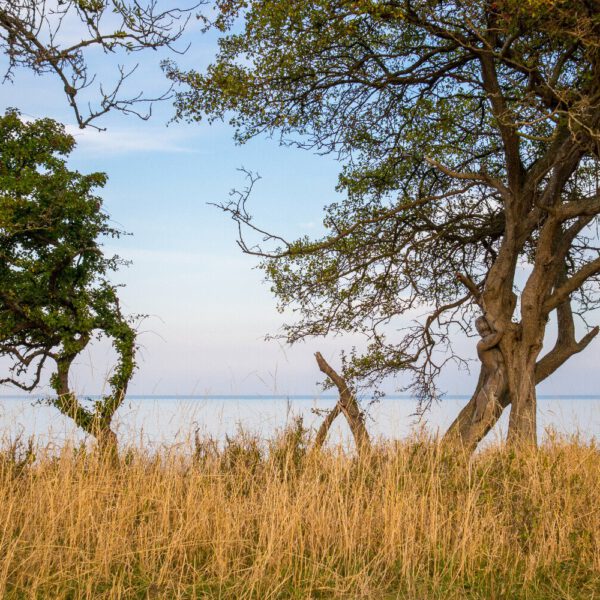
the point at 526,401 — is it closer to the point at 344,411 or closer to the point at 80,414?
the point at 344,411

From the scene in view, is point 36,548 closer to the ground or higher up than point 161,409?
closer to the ground

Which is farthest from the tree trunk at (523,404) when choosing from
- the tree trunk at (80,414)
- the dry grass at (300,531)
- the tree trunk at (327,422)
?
the tree trunk at (80,414)

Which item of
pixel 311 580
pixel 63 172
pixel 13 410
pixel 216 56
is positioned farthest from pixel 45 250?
pixel 311 580

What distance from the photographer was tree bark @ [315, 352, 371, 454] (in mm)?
10711

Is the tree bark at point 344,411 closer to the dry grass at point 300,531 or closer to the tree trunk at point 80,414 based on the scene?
the dry grass at point 300,531

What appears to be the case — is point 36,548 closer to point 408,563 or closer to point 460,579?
point 408,563

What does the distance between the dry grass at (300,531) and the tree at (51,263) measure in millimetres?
7664

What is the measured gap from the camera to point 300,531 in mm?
6715

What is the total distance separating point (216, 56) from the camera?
42.3 feet

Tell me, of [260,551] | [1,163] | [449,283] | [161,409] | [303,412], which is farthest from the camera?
[1,163]

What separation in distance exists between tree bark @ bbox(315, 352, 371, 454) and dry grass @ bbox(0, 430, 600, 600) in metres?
1.83

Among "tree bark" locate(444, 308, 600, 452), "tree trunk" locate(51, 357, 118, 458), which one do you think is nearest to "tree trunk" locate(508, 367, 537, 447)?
"tree bark" locate(444, 308, 600, 452)

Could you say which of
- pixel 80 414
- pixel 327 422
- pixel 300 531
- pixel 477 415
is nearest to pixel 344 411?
pixel 327 422

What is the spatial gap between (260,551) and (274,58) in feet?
28.5
